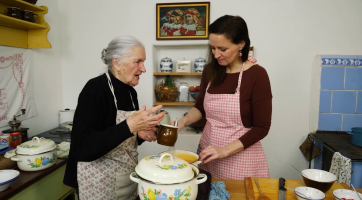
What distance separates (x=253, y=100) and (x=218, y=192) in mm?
619

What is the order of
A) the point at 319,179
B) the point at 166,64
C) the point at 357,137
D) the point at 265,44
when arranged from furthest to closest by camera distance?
the point at 166,64 < the point at 265,44 < the point at 357,137 < the point at 319,179

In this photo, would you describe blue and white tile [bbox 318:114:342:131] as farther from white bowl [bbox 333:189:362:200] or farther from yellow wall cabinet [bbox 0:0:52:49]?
yellow wall cabinet [bbox 0:0:52:49]

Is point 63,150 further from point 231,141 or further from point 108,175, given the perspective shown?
point 231,141

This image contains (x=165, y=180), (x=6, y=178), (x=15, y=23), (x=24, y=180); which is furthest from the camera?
(x=15, y=23)

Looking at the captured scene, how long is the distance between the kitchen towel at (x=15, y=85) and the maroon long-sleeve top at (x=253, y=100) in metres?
1.72

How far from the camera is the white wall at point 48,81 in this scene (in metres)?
2.39

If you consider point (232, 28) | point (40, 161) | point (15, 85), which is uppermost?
point (232, 28)

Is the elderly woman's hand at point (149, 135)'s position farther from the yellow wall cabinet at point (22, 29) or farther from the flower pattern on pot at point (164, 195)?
the yellow wall cabinet at point (22, 29)

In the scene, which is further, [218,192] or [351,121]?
[351,121]

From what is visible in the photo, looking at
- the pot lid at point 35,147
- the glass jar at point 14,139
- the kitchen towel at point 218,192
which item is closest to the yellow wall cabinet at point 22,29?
the glass jar at point 14,139

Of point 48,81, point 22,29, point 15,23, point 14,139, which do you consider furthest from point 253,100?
point 48,81

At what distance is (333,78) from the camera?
2.44 meters

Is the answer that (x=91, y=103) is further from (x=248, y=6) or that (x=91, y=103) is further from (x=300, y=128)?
(x=300, y=128)

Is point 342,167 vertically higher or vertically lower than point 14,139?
lower
